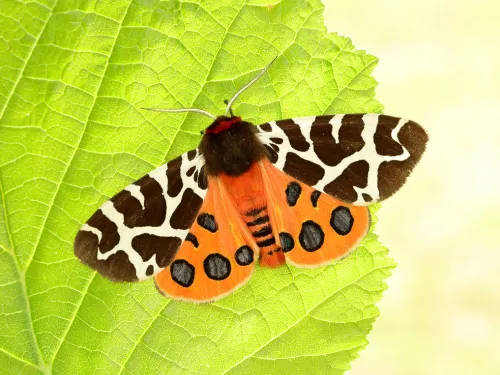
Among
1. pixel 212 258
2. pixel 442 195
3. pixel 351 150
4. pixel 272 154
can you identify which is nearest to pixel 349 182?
pixel 351 150

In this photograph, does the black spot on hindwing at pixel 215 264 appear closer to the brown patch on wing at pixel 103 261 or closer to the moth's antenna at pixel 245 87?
the brown patch on wing at pixel 103 261

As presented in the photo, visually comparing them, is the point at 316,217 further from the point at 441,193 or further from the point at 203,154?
the point at 441,193

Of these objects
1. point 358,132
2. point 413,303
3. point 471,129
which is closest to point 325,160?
point 358,132

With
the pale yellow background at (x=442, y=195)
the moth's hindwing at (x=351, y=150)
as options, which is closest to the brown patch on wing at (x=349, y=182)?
the moth's hindwing at (x=351, y=150)

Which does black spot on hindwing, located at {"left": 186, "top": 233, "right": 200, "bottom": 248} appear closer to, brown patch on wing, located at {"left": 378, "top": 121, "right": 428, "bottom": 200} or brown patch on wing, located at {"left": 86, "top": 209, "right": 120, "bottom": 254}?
brown patch on wing, located at {"left": 86, "top": 209, "right": 120, "bottom": 254}

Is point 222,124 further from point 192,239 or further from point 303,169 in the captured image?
point 192,239
